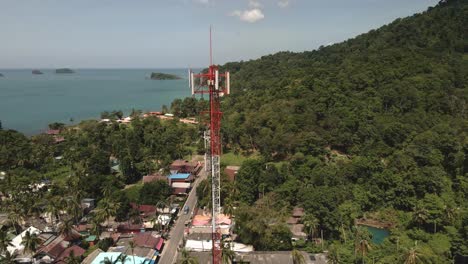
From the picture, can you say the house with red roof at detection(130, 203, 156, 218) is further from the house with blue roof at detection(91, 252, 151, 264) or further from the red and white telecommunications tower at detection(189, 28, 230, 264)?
the red and white telecommunications tower at detection(189, 28, 230, 264)

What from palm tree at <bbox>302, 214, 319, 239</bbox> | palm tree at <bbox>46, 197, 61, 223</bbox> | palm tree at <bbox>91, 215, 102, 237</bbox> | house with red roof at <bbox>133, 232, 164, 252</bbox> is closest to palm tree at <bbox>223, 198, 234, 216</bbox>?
house with red roof at <bbox>133, 232, 164, 252</bbox>

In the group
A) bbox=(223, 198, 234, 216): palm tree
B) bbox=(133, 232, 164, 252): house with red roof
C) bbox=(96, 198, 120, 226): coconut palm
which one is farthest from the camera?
bbox=(223, 198, 234, 216): palm tree

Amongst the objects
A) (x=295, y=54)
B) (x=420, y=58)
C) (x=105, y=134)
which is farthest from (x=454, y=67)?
(x=295, y=54)

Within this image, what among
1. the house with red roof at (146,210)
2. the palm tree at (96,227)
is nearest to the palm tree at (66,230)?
the palm tree at (96,227)

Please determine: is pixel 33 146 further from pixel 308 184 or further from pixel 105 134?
pixel 308 184

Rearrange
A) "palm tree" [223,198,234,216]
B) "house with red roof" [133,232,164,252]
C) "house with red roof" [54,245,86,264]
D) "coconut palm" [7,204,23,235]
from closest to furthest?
1. "house with red roof" [54,245,86,264]
2. "house with red roof" [133,232,164,252]
3. "coconut palm" [7,204,23,235]
4. "palm tree" [223,198,234,216]

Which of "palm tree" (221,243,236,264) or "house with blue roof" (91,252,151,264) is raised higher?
"palm tree" (221,243,236,264)

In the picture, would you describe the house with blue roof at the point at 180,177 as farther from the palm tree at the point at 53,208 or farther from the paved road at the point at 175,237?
the palm tree at the point at 53,208

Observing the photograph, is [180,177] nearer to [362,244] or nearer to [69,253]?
[69,253]
